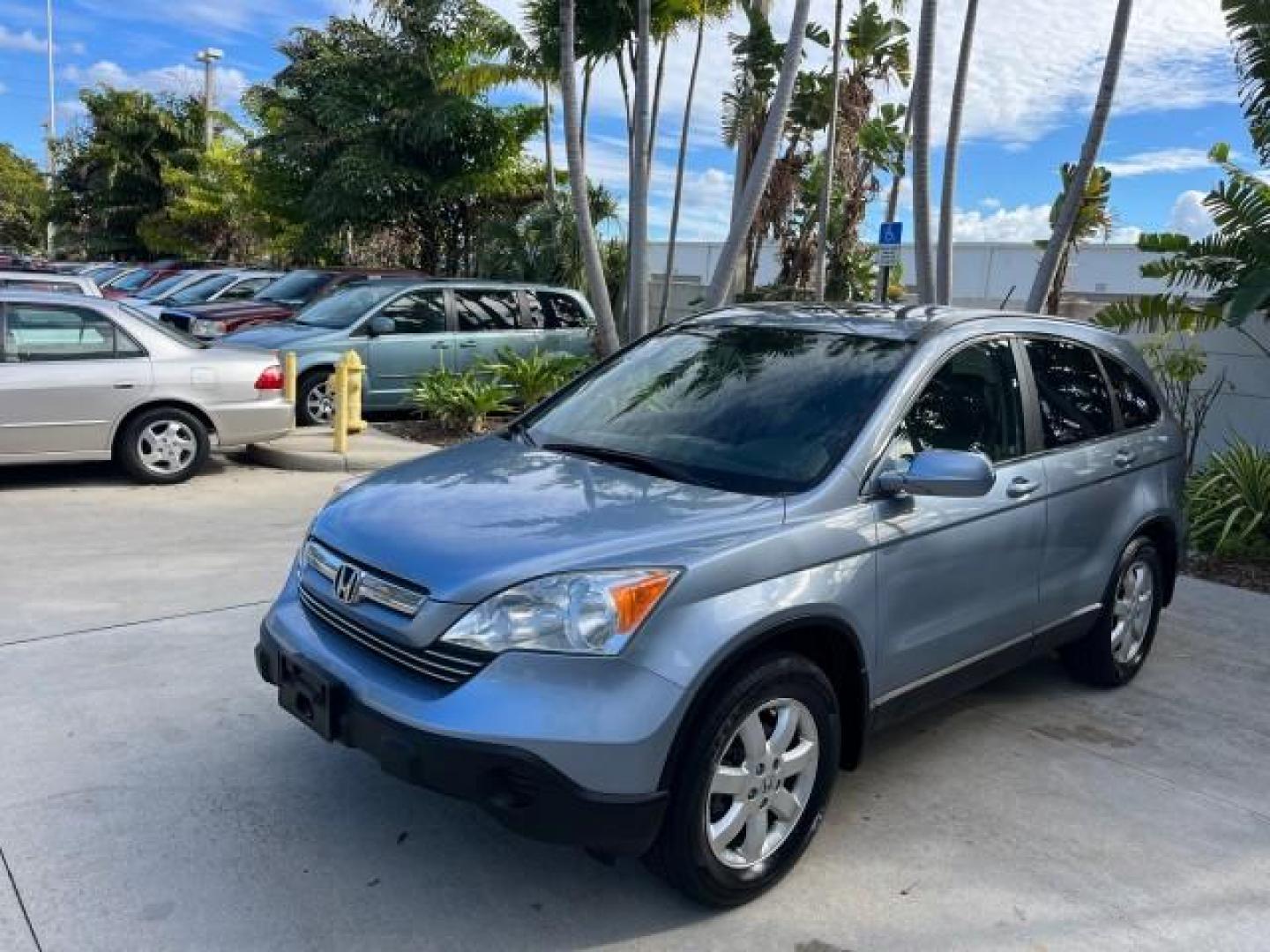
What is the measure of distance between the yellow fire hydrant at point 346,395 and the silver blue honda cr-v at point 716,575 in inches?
214

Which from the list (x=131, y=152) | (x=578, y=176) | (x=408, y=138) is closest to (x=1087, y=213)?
(x=578, y=176)

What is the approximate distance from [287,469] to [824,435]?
7.05 m

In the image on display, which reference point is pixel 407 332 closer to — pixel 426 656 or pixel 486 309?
pixel 486 309

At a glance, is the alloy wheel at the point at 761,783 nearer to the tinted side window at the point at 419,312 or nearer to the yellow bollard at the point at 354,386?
the yellow bollard at the point at 354,386

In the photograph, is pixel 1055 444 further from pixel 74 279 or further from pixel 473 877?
pixel 74 279

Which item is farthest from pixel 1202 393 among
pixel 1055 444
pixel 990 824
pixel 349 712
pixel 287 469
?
pixel 349 712

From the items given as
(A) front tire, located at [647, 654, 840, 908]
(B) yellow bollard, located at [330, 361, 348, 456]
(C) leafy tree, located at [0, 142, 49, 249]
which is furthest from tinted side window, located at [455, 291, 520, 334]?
(C) leafy tree, located at [0, 142, 49, 249]

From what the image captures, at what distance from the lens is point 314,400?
1123cm

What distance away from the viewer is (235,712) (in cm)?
429

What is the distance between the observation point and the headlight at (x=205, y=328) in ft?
44.5

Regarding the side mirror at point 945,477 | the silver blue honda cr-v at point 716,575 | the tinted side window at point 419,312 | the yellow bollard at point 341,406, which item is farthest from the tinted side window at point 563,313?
the side mirror at point 945,477

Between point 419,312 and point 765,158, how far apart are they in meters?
4.25

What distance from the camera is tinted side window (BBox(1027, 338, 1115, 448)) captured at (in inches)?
172

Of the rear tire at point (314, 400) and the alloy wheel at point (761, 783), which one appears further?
the rear tire at point (314, 400)
